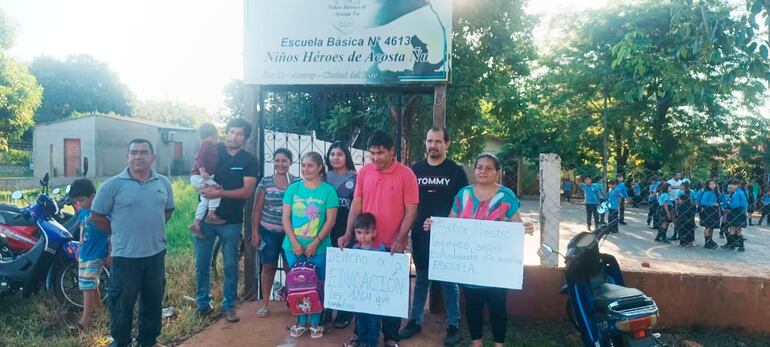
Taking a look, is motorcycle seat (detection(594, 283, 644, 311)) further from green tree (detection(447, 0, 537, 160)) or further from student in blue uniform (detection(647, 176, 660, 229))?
student in blue uniform (detection(647, 176, 660, 229))

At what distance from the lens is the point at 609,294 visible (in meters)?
3.19

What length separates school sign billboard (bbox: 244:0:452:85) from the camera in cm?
445

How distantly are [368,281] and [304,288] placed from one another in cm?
53

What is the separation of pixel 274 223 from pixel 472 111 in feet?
29.5

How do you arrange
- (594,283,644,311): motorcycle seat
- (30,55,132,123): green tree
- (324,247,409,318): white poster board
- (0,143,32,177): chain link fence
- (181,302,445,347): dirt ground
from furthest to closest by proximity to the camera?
(30,55,132,123): green tree → (0,143,32,177): chain link fence → (181,302,445,347): dirt ground → (324,247,409,318): white poster board → (594,283,644,311): motorcycle seat

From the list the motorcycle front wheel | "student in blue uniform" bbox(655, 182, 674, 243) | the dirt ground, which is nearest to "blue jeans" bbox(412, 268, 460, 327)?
the dirt ground

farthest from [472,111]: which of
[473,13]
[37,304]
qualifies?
[37,304]

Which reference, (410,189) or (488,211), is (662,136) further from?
(410,189)

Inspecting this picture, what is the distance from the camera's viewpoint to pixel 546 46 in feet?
66.8

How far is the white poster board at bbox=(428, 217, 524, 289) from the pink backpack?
0.89m

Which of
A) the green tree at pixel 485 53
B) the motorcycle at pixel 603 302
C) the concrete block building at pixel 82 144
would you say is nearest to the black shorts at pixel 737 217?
the green tree at pixel 485 53

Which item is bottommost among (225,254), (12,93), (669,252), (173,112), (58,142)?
(669,252)

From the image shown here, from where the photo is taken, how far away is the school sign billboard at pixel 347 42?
4.45m

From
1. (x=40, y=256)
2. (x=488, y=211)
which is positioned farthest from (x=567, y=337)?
A: (x=40, y=256)
